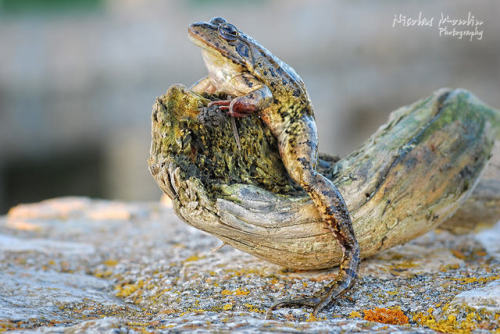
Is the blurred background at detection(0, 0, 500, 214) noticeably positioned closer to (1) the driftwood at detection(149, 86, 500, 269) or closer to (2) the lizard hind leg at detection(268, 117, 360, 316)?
(1) the driftwood at detection(149, 86, 500, 269)

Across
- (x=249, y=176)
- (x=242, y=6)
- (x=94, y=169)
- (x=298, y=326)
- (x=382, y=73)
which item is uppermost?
(x=242, y=6)

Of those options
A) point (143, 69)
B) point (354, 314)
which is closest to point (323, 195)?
point (354, 314)

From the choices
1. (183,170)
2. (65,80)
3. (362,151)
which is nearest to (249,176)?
(183,170)

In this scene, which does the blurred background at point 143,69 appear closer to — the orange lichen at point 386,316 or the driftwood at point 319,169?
the driftwood at point 319,169

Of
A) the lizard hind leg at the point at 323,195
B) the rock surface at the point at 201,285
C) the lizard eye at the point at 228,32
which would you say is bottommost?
the rock surface at the point at 201,285

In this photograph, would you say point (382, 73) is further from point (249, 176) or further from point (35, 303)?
point (35, 303)

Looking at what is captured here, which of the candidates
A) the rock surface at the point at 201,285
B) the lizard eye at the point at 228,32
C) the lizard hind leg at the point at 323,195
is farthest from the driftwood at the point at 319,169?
the lizard eye at the point at 228,32
